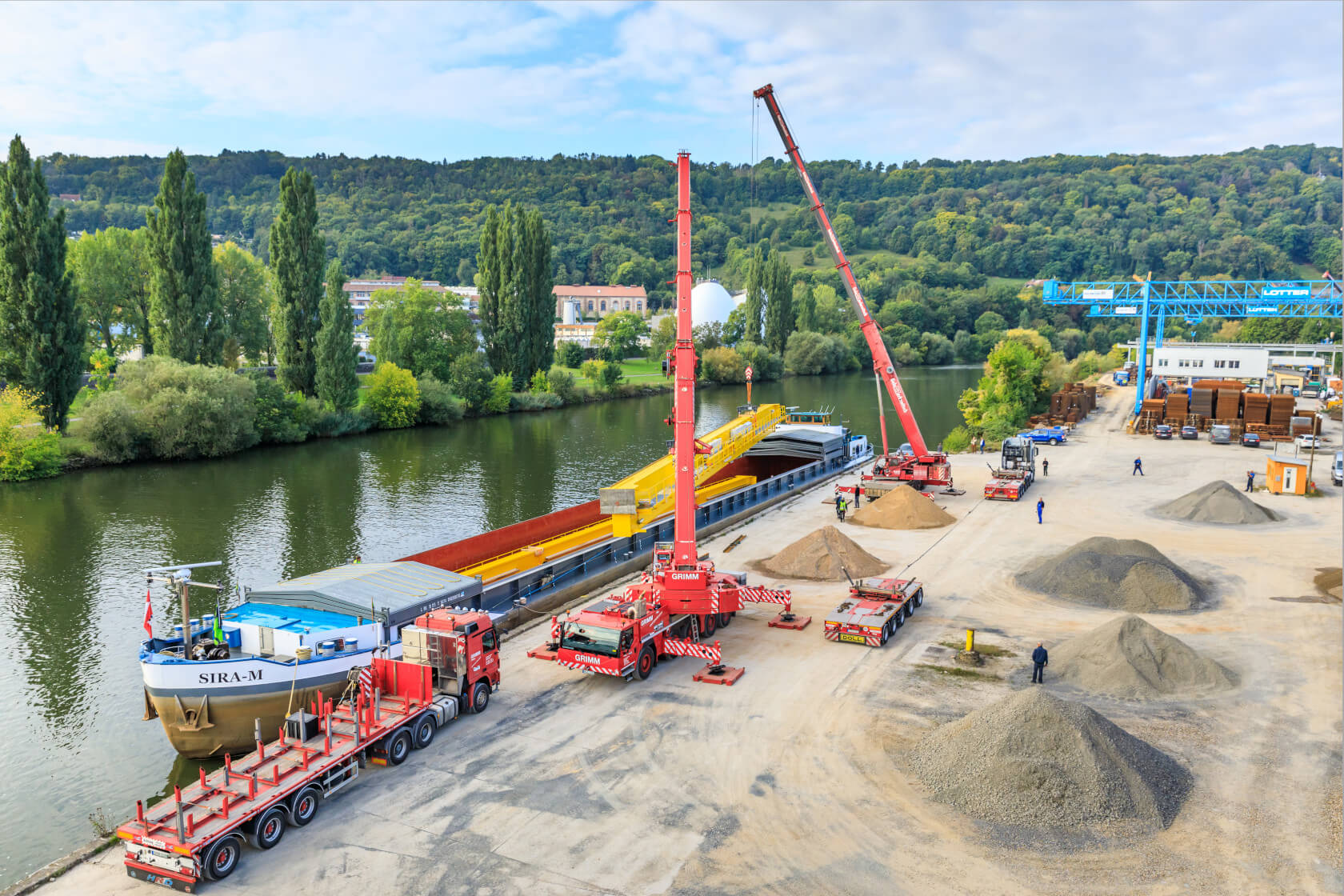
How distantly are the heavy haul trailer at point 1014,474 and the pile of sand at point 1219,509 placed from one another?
550 cm

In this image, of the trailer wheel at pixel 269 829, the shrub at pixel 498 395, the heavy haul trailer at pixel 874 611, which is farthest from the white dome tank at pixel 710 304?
the trailer wheel at pixel 269 829

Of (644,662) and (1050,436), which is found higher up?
(1050,436)

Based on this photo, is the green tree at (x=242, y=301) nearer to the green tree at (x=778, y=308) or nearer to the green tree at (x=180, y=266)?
the green tree at (x=180, y=266)

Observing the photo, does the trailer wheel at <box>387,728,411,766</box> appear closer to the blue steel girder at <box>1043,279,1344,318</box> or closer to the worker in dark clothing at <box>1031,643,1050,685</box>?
the worker in dark clothing at <box>1031,643,1050,685</box>

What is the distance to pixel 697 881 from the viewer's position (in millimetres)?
11297

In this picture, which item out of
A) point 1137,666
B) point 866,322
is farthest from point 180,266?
point 1137,666

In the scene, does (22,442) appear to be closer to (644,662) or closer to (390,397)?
(390,397)

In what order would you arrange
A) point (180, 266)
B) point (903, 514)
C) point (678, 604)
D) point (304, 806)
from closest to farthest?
1. point (304, 806)
2. point (678, 604)
3. point (903, 514)
4. point (180, 266)

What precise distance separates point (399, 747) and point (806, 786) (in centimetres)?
649

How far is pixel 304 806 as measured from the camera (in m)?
12.5

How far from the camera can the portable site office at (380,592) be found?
663 inches

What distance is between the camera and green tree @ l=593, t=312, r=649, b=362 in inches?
4353

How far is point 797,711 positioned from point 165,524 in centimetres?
2919

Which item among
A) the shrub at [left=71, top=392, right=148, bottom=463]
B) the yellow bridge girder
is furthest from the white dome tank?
the yellow bridge girder
